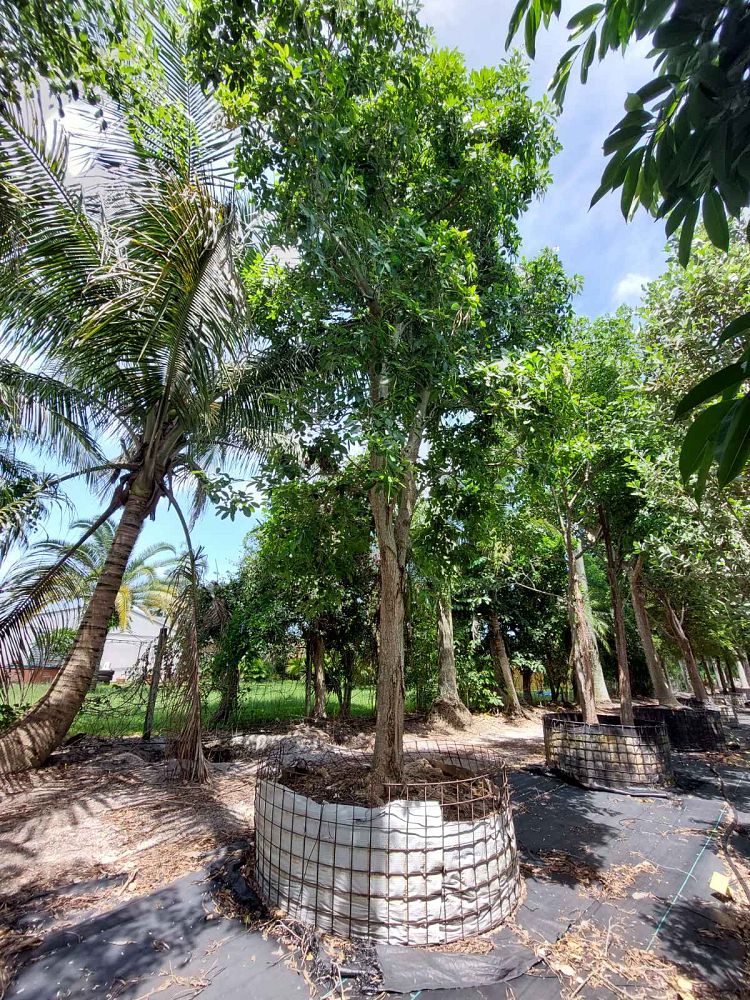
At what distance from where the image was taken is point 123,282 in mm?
5211

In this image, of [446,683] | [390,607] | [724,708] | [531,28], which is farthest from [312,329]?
[724,708]

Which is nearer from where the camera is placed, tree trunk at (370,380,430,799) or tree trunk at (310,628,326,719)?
tree trunk at (370,380,430,799)

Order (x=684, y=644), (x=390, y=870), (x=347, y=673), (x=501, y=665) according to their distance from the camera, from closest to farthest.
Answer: (x=390, y=870) → (x=347, y=673) → (x=501, y=665) → (x=684, y=644)

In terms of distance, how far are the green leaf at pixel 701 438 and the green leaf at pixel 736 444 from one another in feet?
0.07

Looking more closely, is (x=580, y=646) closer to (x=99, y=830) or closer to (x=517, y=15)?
(x=99, y=830)

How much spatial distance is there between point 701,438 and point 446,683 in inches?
518

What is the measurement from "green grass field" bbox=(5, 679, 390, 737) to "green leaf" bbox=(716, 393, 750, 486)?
6.47 metres

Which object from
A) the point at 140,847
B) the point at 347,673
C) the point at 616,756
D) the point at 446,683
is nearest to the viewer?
the point at 140,847

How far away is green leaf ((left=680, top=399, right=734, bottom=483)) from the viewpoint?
811mm

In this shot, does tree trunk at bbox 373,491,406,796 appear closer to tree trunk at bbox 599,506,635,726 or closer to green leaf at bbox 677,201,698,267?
green leaf at bbox 677,201,698,267

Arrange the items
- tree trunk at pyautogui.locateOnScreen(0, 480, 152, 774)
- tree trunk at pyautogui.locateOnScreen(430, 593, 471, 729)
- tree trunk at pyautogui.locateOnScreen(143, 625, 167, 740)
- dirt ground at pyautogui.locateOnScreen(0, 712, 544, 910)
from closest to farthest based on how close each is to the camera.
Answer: dirt ground at pyautogui.locateOnScreen(0, 712, 544, 910) < tree trunk at pyautogui.locateOnScreen(0, 480, 152, 774) < tree trunk at pyautogui.locateOnScreen(143, 625, 167, 740) < tree trunk at pyautogui.locateOnScreen(430, 593, 471, 729)

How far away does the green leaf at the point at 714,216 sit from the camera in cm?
112

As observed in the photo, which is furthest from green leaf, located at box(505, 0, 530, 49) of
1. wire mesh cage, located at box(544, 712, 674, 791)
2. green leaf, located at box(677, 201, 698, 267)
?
wire mesh cage, located at box(544, 712, 674, 791)

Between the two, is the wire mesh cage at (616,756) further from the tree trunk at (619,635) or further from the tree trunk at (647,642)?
the tree trunk at (647,642)
